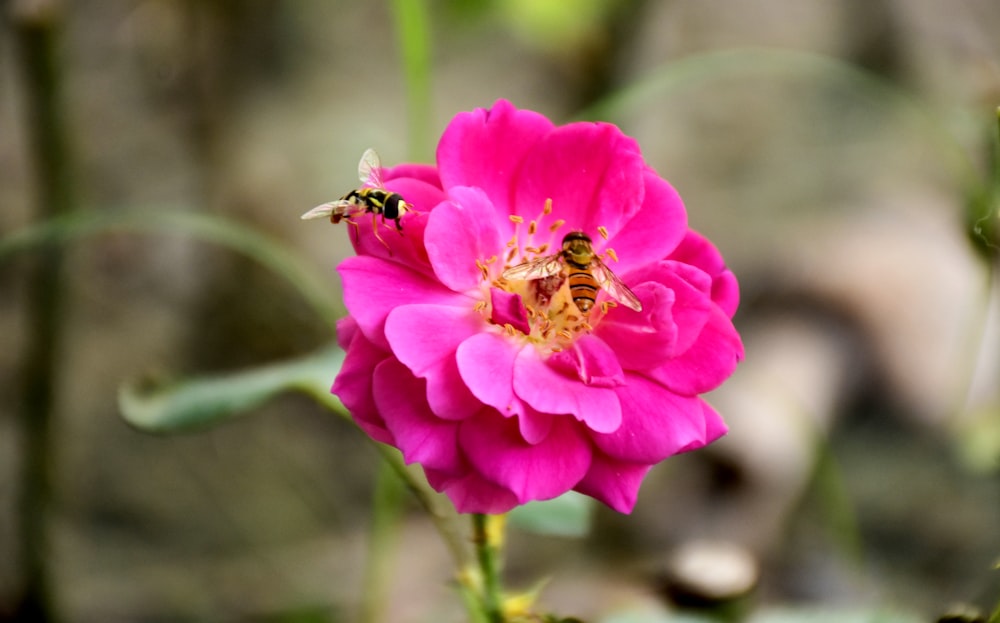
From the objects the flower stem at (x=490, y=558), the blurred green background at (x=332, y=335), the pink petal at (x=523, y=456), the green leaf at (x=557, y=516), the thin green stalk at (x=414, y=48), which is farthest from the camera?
the blurred green background at (x=332, y=335)

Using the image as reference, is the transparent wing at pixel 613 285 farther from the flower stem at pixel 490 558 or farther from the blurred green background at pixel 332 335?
the blurred green background at pixel 332 335

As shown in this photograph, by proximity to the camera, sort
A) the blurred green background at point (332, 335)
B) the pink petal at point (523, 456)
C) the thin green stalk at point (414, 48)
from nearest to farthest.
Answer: the pink petal at point (523, 456)
the thin green stalk at point (414, 48)
the blurred green background at point (332, 335)

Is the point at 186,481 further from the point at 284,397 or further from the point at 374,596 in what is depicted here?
the point at 374,596

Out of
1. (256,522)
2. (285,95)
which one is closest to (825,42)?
(285,95)

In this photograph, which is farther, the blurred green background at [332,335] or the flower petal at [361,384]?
the blurred green background at [332,335]

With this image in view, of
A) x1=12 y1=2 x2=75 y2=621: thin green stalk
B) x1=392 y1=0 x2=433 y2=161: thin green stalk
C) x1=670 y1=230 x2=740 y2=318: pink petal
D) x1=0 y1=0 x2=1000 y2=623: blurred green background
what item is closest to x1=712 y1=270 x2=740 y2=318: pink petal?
x1=670 y1=230 x2=740 y2=318: pink petal

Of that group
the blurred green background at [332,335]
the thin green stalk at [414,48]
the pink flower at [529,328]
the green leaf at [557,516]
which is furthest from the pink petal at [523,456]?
the blurred green background at [332,335]
